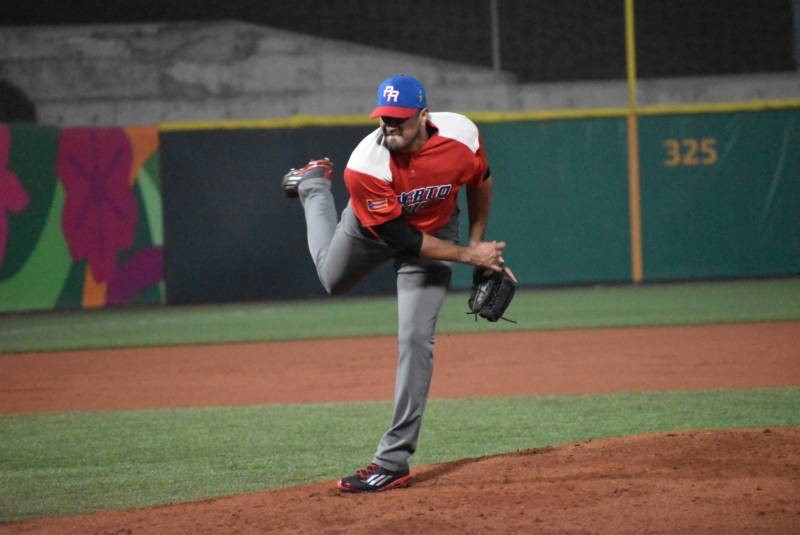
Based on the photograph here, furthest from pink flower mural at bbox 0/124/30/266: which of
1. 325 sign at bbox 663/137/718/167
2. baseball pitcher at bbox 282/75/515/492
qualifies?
baseball pitcher at bbox 282/75/515/492

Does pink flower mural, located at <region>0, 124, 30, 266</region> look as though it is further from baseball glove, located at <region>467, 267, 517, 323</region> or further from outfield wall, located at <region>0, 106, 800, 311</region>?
baseball glove, located at <region>467, 267, 517, 323</region>

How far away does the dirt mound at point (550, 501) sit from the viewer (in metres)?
3.47

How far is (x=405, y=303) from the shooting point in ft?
13.6

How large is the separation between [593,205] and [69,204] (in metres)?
6.43

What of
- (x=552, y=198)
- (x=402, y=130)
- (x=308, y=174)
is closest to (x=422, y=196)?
(x=402, y=130)

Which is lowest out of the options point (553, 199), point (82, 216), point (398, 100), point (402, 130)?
point (553, 199)

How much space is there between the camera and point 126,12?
68.0ft

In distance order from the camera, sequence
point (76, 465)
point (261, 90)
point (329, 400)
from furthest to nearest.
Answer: point (261, 90) → point (329, 400) → point (76, 465)

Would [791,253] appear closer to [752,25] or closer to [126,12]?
[752,25]

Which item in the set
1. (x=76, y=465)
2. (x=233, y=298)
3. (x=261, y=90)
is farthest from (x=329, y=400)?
(x=261, y=90)

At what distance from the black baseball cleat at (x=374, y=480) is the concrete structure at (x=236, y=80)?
1471 centimetres

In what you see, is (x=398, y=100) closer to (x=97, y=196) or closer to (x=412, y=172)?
(x=412, y=172)

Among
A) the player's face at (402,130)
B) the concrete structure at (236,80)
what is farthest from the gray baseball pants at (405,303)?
the concrete structure at (236,80)

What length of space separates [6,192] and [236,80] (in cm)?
735
